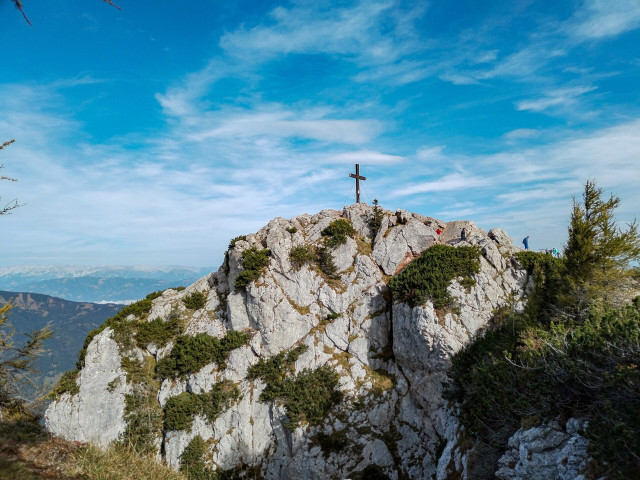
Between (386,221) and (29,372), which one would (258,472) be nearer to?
(29,372)

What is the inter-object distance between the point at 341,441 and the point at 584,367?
19.5m

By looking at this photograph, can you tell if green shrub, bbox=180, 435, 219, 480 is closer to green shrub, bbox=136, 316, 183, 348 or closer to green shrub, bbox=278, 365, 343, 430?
green shrub, bbox=278, 365, 343, 430

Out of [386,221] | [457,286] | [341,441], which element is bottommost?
[341,441]

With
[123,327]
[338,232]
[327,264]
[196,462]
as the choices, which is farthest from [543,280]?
[123,327]

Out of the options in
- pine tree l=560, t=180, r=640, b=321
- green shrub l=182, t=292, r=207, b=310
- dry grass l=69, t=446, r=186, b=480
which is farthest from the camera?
green shrub l=182, t=292, r=207, b=310

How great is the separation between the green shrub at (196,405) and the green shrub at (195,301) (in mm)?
8748

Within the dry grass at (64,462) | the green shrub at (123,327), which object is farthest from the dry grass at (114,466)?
the green shrub at (123,327)

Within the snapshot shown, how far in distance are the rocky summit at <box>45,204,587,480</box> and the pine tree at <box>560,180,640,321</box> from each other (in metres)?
5.54

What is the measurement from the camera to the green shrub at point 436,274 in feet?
88.3

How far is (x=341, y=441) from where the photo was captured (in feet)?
83.6

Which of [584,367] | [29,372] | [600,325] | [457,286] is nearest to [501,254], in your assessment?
[457,286]

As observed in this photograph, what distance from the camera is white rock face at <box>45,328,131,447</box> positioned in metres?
29.0

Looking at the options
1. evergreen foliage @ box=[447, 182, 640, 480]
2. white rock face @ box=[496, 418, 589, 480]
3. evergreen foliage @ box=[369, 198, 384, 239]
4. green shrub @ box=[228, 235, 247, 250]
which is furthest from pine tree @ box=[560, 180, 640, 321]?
green shrub @ box=[228, 235, 247, 250]

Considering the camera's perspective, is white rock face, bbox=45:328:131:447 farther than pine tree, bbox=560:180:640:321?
Yes
